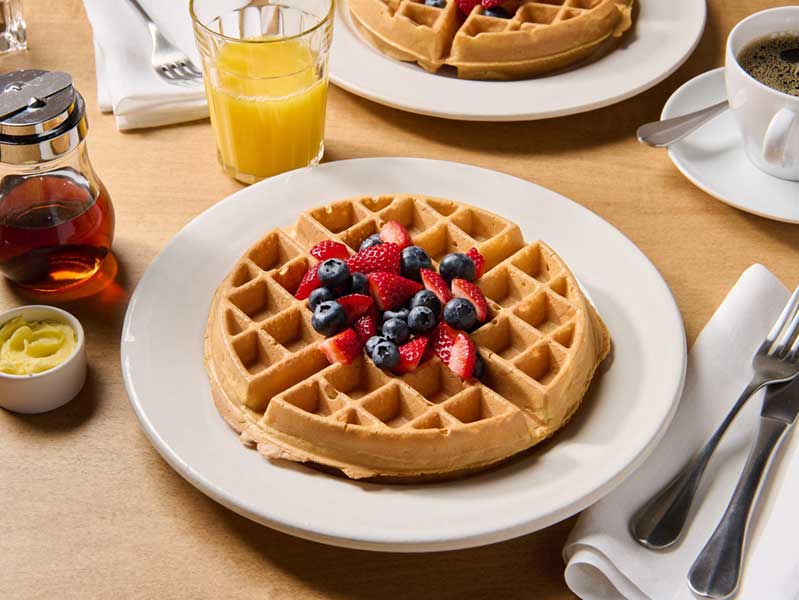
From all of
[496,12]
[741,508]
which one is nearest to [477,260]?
[741,508]

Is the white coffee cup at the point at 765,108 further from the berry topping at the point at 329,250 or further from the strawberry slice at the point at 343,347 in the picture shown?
the strawberry slice at the point at 343,347

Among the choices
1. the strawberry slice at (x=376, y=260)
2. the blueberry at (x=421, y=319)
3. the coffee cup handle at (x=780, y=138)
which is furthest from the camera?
the coffee cup handle at (x=780, y=138)

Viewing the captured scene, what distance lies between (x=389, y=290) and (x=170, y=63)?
48.1 inches

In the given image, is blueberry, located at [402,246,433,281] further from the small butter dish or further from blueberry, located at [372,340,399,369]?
the small butter dish

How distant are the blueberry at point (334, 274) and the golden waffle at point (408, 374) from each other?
3.2 inches

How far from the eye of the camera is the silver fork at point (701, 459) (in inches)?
60.4

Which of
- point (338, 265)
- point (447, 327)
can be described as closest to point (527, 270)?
point (447, 327)

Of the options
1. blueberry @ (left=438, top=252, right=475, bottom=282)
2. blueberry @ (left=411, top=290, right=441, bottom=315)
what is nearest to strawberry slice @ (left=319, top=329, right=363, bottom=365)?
blueberry @ (left=411, top=290, right=441, bottom=315)

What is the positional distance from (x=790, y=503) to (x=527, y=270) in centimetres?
66

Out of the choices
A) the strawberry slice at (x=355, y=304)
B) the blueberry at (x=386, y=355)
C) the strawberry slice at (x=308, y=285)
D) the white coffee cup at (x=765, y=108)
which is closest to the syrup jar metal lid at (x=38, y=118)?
the strawberry slice at (x=308, y=285)

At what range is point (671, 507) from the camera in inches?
61.8

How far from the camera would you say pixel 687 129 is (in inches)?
92.3

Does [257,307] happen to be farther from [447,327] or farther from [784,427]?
[784,427]

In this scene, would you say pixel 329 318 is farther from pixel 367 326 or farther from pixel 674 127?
pixel 674 127
